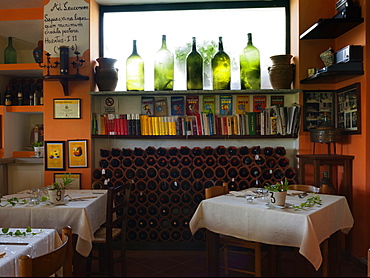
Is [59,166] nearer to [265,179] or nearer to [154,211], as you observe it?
[154,211]

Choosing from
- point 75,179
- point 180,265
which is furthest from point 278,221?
point 75,179

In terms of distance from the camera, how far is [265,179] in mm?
4625

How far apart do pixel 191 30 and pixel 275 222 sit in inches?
121

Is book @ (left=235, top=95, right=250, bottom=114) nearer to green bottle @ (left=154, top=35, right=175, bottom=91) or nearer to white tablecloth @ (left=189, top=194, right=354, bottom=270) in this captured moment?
green bottle @ (left=154, top=35, right=175, bottom=91)

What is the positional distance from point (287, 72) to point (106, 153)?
2.45 meters

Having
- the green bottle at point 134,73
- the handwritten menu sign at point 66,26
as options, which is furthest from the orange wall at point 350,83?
the handwritten menu sign at point 66,26

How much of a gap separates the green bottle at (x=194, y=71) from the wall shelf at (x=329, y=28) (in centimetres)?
126

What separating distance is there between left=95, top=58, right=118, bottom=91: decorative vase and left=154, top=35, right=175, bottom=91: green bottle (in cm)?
53

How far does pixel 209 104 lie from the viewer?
4.91 m

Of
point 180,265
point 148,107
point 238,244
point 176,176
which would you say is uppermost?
point 148,107

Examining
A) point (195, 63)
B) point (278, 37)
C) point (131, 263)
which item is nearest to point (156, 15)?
point (195, 63)

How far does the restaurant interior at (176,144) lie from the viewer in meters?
3.99

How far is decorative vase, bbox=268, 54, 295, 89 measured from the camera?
15.1ft

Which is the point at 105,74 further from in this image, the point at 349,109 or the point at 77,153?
the point at 349,109
